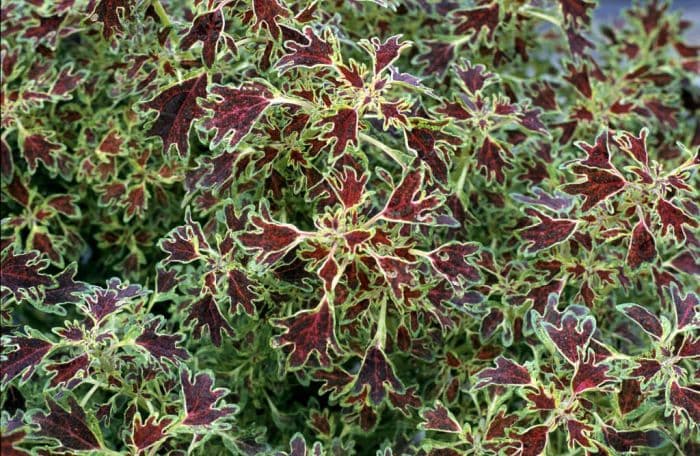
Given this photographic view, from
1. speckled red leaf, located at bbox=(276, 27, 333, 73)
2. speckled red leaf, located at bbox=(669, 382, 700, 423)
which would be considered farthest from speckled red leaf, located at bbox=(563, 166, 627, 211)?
speckled red leaf, located at bbox=(276, 27, 333, 73)

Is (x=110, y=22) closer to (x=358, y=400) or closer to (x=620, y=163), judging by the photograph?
(x=358, y=400)

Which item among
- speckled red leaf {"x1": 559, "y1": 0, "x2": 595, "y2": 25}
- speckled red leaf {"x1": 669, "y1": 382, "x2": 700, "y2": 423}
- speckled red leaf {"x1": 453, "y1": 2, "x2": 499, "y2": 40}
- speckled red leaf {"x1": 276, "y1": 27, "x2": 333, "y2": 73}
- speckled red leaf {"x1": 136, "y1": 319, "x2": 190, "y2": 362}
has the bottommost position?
speckled red leaf {"x1": 669, "y1": 382, "x2": 700, "y2": 423}

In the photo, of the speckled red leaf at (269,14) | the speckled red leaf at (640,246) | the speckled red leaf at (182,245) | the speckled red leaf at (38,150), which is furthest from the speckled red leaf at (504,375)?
the speckled red leaf at (38,150)

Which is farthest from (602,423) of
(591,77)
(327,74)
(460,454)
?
(591,77)

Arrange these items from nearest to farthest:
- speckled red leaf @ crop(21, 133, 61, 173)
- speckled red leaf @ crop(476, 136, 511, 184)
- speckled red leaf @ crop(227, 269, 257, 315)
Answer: speckled red leaf @ crop(227, 269, 257, 315)
speckled red leaf @ crop(476, 136, 511, 184)
speckled red leaf @ crop(21, 133, 61, 173)

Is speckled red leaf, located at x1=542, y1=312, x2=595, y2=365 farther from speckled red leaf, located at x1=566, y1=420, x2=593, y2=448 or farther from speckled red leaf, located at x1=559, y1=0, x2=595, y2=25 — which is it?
speckled red leaf, located at x1=559, y1=0, x2=595, y2=25

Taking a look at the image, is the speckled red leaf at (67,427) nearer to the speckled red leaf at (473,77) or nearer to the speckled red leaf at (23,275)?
the speckled red leaf at (23,275)

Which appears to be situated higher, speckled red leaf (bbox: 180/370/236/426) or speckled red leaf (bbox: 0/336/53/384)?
speckled red leaf (bbox: 0/336/53/384)
